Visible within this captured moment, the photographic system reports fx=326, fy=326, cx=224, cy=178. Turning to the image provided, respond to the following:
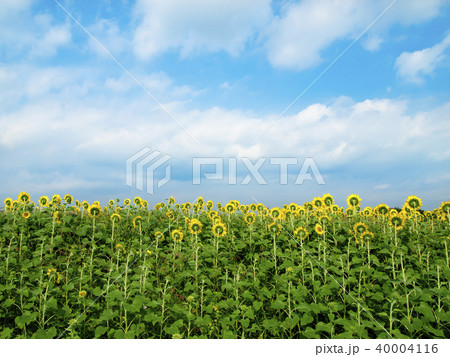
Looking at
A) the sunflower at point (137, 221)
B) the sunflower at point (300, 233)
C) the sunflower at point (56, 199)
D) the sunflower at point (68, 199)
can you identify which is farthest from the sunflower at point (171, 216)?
the sunflower at point (300, 233)

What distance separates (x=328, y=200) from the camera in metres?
8.20

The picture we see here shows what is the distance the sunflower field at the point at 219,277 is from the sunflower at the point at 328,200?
0.16ft

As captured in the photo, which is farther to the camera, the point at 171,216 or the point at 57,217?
the point at 171,216

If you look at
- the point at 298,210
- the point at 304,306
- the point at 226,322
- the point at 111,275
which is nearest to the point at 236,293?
the point at 226,322

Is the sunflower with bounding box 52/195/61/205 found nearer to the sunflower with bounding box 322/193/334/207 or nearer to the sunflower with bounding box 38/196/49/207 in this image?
the sunflower with bounding box 38/196/49/207

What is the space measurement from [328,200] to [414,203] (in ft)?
6.52

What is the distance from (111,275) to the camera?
17.6 ft

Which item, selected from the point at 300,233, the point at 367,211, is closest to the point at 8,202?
the point at 300,233

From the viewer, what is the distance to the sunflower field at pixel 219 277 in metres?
4.65

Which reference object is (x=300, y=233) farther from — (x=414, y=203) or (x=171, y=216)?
(x=171, y=216)

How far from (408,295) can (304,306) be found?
66.0 inches

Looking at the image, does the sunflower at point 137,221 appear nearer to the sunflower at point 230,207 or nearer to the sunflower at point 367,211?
the sunflower at point 230,207

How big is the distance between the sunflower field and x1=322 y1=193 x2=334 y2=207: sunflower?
0.05 m

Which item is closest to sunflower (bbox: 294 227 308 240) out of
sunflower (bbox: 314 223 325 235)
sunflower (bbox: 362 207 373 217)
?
sunflower (bbox: 314 223 325 235)
